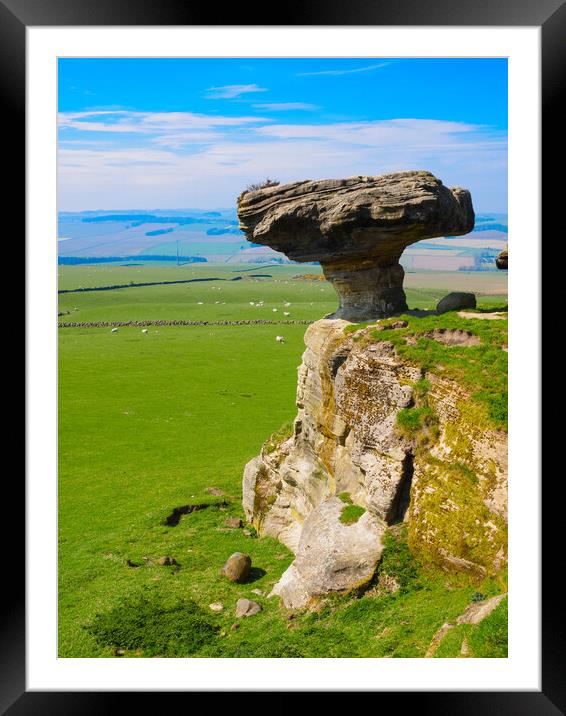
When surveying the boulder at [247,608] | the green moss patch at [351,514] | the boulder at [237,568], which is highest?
the green moss patch at [351,514]

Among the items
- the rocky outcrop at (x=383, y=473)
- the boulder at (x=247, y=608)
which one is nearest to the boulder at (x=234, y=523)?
the rocky outcrop at (x=383, y=473)

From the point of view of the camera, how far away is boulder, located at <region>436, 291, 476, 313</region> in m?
23.9

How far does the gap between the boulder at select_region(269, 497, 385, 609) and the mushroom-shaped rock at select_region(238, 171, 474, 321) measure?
8.64 metres

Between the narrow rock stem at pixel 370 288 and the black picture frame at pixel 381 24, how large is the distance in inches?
Answer: 488

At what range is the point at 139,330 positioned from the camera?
99.6 metres

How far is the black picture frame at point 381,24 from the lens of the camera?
12.2 metres

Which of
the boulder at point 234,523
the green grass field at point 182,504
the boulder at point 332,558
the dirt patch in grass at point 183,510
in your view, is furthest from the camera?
the dirt patch in grass at point 183,510

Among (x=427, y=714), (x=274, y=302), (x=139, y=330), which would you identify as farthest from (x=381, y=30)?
(x=274, y=302)

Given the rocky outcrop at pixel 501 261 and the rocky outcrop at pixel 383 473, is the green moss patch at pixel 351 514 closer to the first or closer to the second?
the rocky outcrop at pixel 383 473

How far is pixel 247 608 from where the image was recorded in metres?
20.7

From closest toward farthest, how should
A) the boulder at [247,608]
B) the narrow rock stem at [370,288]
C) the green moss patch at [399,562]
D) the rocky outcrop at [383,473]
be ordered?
the rocky outcrop at [383,473], the green moss patch at [399,562], the boulder at [247,608], the narrow rock stem at [370,288]

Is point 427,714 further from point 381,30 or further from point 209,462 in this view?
point 209,462

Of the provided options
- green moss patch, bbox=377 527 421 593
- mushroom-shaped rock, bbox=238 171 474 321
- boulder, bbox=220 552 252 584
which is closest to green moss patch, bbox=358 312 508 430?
mushroom-shaped rock, bbox=238 171 474 321
